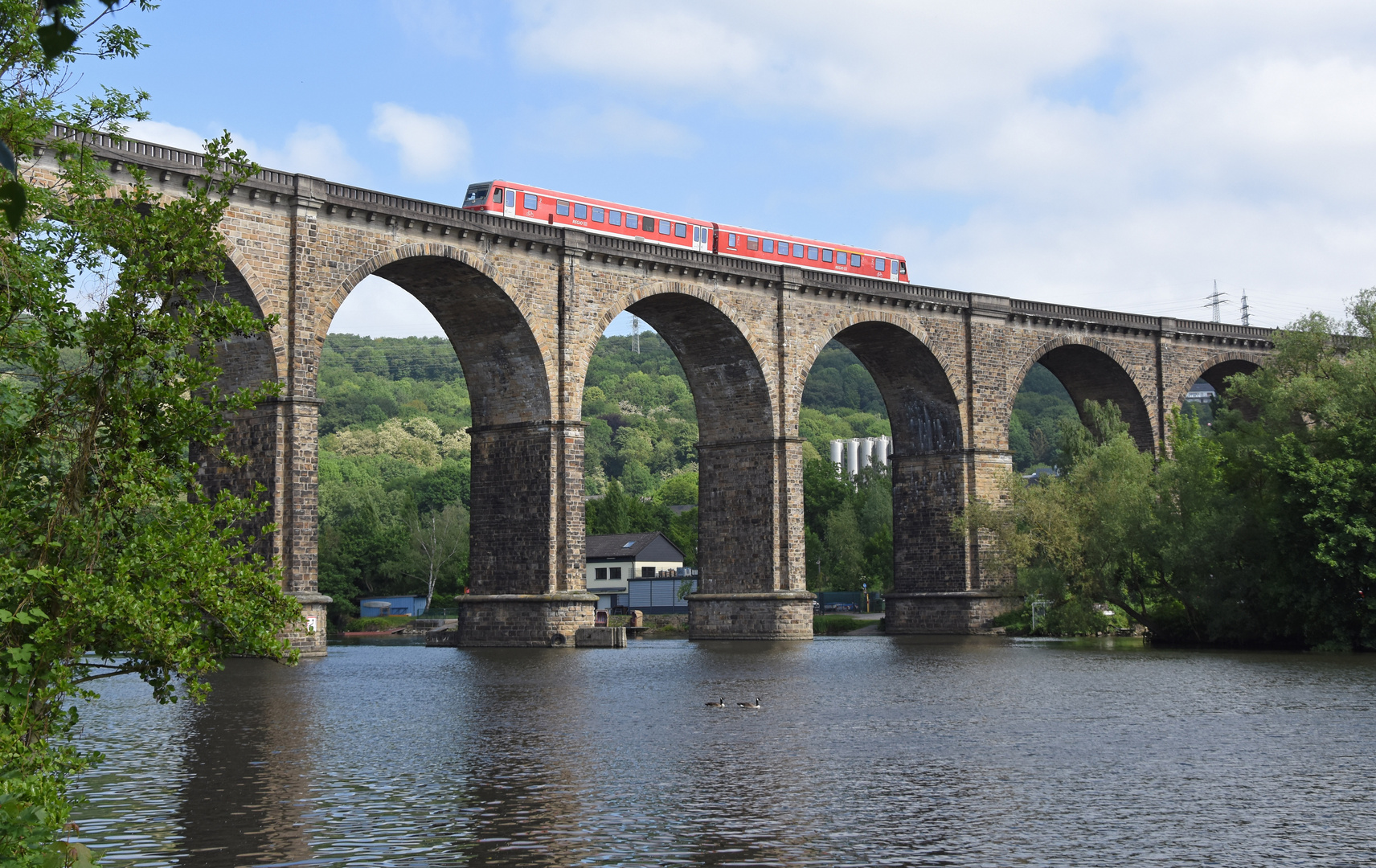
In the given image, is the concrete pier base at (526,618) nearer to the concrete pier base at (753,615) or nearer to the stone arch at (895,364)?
the concrete pier base at (753,615)

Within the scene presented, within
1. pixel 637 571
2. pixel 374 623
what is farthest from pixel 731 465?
pixel 637 571

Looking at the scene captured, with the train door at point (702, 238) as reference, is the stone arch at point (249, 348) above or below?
below

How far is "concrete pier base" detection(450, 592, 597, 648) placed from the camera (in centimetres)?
4034

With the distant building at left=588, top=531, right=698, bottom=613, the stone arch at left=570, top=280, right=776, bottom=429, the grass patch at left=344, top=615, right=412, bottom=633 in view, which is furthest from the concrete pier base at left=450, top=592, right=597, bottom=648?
the distant building at left=588, top=531, right=698, bottom=613

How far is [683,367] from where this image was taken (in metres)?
47.0

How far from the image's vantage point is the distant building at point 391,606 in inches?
3022

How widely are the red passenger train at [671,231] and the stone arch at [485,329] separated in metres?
2.55

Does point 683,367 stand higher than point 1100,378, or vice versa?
point 1100,378

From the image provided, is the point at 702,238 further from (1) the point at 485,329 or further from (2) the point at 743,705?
(2) the point at 743,705

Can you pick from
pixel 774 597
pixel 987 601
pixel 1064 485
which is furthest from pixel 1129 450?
pixel 774 597

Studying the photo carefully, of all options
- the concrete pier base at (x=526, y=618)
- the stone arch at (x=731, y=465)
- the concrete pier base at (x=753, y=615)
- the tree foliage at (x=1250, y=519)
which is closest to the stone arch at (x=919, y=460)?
the tree foliage at (x=1250, y=519)

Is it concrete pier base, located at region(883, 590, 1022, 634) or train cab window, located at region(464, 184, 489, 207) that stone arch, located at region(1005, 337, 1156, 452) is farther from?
train cab window, located at region(464, 184, 489, 207)

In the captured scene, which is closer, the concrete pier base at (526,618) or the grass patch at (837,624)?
the concrete pier base at (526,618)

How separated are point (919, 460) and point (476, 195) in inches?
744
